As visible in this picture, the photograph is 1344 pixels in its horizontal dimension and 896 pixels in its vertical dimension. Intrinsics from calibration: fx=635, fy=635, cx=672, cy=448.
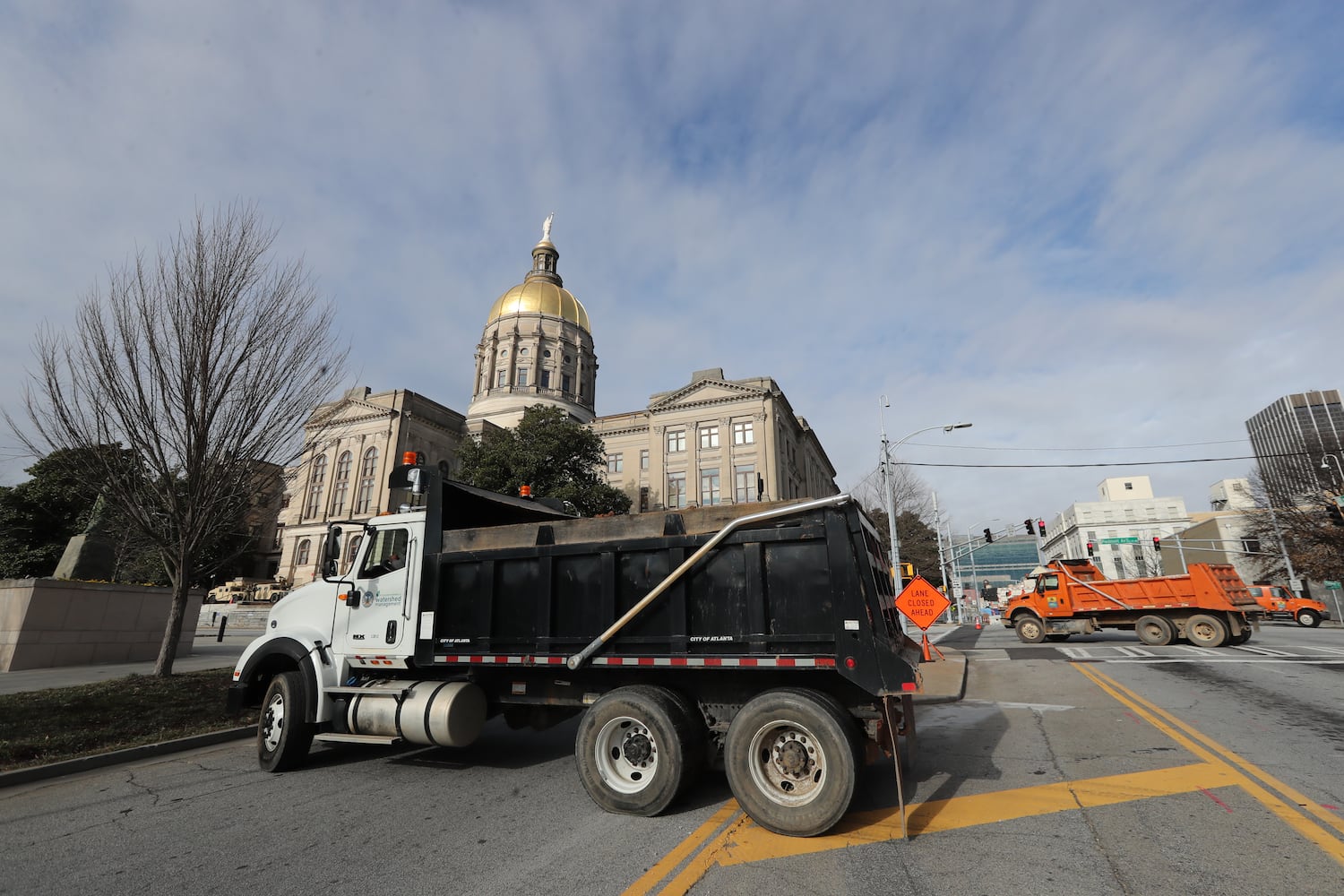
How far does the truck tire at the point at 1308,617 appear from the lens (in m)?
33.6

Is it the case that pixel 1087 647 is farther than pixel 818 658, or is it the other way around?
pixel 1087 647

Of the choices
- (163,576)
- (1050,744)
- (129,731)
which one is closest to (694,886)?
(1050,744)

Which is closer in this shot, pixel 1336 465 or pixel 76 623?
pixel 76 623

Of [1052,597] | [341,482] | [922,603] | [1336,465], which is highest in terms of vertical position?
[341,482]

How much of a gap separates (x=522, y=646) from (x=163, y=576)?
49.3 metres

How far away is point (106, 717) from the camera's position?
891cm

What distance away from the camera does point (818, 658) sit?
16.4 ft

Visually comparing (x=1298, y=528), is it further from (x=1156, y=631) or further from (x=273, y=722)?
(x=273, y=722)

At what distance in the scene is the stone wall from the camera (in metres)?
14.4

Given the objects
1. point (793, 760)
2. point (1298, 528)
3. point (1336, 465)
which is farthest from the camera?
point (1336, 465)

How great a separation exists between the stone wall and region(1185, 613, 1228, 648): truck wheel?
2926 centimetres

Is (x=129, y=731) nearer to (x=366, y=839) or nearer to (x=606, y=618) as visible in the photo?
(x=366, y=839)

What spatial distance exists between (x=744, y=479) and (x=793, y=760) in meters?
55.2

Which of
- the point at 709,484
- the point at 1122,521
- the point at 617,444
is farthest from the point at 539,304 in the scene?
the point at 1122,521
